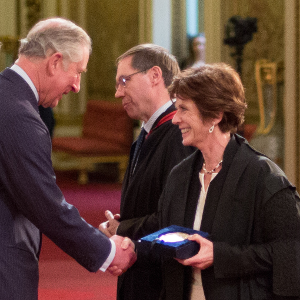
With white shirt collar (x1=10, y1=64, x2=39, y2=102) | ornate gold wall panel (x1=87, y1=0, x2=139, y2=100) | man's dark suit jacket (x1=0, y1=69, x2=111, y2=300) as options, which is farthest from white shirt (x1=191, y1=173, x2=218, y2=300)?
ornate gold wall panel (x1=87, y1=0, x2=139, y2=100)

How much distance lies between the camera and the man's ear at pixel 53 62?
2.21m

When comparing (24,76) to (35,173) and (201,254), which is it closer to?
(35,173)

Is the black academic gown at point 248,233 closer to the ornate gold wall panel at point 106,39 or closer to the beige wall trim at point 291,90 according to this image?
the beige wall trim at point 291,90

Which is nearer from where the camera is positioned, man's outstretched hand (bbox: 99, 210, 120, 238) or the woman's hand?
the woman's hand

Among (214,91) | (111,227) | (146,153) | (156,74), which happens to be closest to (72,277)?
(111,227)

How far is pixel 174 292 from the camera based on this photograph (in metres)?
2.12

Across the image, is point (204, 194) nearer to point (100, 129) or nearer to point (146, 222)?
point (146, 222)

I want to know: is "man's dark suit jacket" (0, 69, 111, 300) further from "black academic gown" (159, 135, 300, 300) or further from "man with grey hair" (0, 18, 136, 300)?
"black academic gown" (159, 135, 300, 300)

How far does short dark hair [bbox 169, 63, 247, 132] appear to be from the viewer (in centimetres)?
210

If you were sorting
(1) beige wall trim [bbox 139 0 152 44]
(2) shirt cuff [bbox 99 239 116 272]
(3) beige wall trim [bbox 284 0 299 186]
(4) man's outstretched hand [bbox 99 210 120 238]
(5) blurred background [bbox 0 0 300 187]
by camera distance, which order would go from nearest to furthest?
(2) shirt cuff [bbox 99 239 116 272], (4) man's outstretched hand [bbox 99 210 120 238], (3) beige wall trim [bbox 284 0 299 186], (5) blurred background [bbox 0 0 300 187], (1) beige wall trim [bbox 139 0 152 44]

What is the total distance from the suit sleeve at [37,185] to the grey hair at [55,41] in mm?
257

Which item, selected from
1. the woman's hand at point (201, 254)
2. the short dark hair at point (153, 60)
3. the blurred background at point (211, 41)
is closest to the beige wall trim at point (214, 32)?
the blurred background at point (211, 41)

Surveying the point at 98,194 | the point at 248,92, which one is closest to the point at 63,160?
the point at 98,194

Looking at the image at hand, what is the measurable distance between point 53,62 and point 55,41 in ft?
0.26
